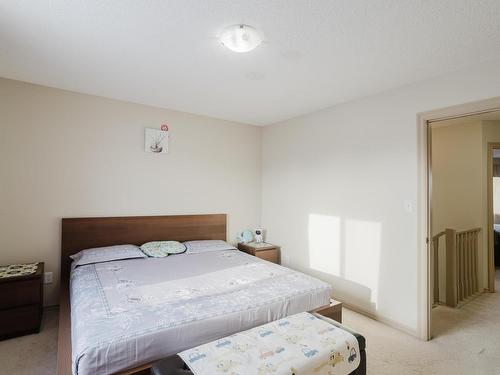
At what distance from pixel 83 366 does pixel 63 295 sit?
1480 millimetres

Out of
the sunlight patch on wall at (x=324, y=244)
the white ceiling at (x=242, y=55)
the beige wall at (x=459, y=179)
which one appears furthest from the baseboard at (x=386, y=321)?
the white ceiling at (x=242, y=55)

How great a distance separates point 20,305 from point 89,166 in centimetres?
148

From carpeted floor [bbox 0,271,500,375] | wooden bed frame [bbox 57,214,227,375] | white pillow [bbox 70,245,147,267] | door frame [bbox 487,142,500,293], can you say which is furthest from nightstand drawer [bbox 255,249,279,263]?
door frame [bbox 487,142,500,293]

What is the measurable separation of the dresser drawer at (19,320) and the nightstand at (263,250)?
242cm

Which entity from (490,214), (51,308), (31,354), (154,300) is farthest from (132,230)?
(490,214)

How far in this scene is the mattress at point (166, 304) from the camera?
146 cm

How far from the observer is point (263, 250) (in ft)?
12.9

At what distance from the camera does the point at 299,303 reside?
2.12 metres

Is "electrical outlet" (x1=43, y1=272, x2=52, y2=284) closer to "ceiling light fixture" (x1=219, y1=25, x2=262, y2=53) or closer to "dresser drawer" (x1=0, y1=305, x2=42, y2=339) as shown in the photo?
"dresser drawer" (x1=0, y1=305, x2=42, y2=339)

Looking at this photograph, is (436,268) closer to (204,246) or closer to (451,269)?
(451,269)

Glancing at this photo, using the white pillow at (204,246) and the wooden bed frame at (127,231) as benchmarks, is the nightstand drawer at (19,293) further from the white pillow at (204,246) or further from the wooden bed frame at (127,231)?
the white pillow at (204,246)

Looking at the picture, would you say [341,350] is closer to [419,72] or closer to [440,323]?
[440,323]

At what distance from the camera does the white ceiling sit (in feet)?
5.34

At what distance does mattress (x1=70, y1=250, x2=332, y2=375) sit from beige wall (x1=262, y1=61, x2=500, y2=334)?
3.07ft
